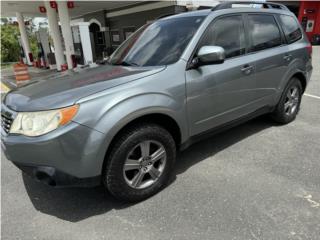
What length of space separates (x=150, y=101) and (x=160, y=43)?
940 mm

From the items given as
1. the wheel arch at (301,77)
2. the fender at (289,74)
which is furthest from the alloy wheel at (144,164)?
the wheel arch at (301,77)

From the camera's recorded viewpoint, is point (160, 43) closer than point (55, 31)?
Yes

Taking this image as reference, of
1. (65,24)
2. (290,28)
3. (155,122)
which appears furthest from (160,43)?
(65,24)

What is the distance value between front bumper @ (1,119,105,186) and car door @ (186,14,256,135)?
45.4 inches

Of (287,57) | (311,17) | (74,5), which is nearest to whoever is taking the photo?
(287,57)

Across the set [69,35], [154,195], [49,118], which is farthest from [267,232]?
[69,35]

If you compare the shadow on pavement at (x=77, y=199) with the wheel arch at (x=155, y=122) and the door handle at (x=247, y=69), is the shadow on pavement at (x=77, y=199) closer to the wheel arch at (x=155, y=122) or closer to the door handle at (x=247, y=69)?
the wheel arch at (x=155, y=122)

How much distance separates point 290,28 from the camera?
4312 mm

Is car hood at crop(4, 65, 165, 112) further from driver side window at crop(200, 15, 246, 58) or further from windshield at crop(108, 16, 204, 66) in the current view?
driver side window at crop(200, 15, 246, 58)

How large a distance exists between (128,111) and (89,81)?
0.58 m

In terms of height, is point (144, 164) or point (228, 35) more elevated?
point (228, 35)

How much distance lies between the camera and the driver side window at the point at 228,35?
3150 millimetres

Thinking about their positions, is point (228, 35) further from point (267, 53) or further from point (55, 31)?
point (55, 31)

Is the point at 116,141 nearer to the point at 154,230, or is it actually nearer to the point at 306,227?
the point at 154,230
